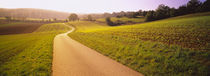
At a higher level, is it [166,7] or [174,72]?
[166,7]

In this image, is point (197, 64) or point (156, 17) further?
point (156, 17)

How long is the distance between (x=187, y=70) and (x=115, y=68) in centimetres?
441

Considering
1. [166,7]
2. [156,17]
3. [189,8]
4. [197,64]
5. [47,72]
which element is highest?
[166,7]

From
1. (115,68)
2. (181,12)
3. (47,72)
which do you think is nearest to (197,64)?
(115,68)

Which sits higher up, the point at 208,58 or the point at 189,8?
the point at 189,8

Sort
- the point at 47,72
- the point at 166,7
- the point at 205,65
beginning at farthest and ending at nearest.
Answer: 1. the point at 166,7
2. the point at 47,72
3. the point at 205,65

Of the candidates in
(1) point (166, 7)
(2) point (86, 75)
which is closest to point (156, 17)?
(1) point (166, 7)

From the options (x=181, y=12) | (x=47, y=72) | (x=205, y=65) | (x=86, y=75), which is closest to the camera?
(x=205, y=65)

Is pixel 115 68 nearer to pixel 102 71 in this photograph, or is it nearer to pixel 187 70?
pixel 102 71

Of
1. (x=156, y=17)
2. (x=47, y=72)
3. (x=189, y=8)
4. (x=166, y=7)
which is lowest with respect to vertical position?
(x=47, y=72)

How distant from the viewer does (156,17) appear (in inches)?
2579

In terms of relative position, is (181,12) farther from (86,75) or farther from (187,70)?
(86,75)

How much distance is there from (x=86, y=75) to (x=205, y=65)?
7.29 metres

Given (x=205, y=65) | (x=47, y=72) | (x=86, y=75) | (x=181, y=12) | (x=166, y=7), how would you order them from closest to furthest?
(x=205, y=65) < (x=86, y=75) < (x=47, y=72) < (x=181, y=12) < (x=166, y=7)
